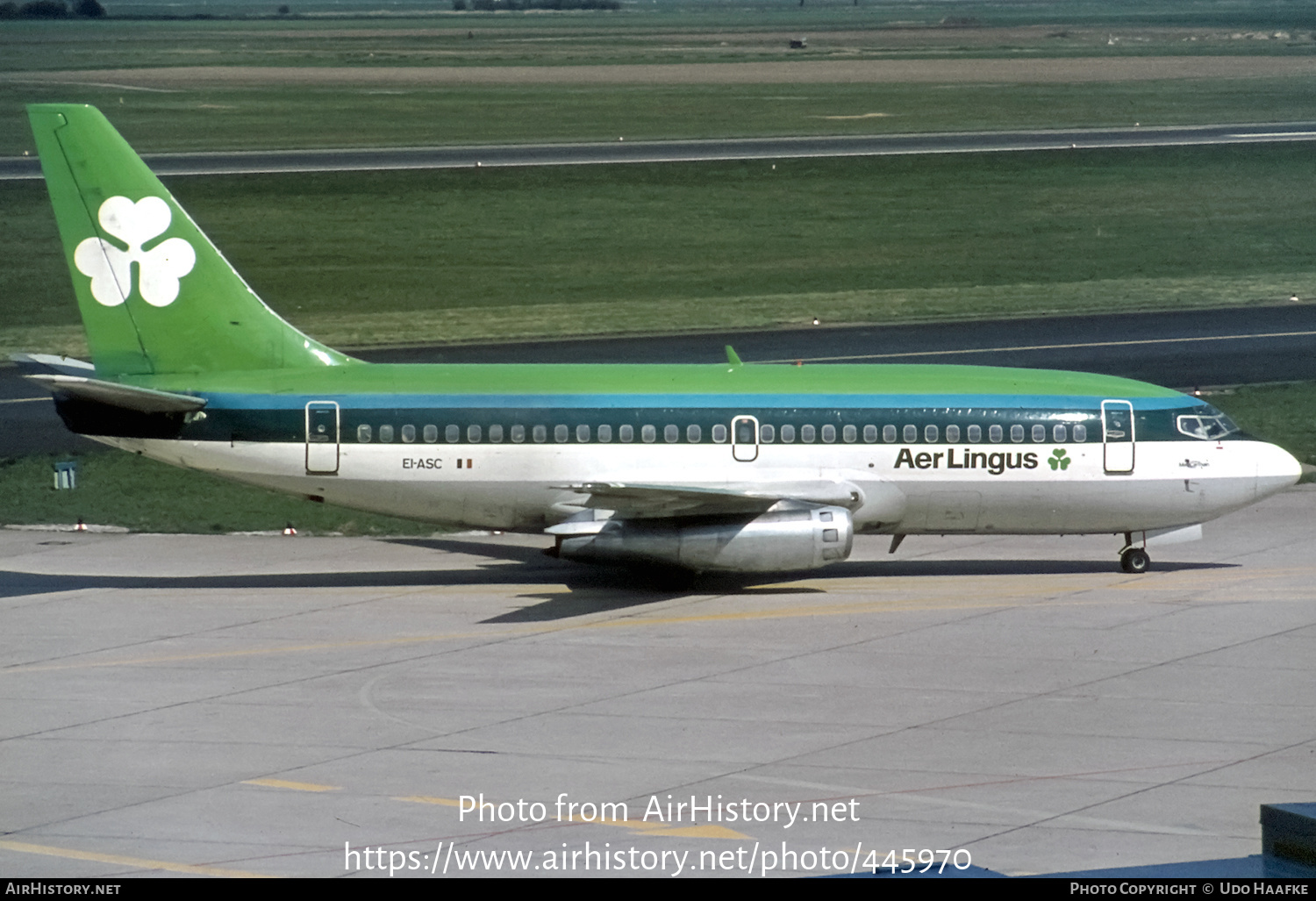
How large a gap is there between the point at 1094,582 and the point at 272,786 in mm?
17173

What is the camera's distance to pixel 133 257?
3219cm

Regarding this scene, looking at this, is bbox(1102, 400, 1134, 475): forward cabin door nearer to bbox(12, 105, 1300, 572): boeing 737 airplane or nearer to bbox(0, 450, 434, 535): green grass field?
bbox(12, 105, 1300, 572): boeing 737 airplane

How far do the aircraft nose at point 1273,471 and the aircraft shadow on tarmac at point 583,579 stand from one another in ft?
6.24

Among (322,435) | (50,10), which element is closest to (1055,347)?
(322,435)

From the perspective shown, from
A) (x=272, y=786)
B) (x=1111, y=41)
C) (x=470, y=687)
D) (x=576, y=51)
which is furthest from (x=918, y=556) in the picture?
(x=1111, y=41)

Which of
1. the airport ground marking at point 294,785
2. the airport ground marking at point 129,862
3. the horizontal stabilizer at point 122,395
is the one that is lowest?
the airport ground marking at point 129,862

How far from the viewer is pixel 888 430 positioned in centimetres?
3238

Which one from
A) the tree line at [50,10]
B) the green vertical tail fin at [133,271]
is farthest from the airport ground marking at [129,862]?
the tree line at [50,10]

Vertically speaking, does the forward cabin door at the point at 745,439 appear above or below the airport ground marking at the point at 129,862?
above

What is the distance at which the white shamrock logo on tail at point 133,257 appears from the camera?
105 feet

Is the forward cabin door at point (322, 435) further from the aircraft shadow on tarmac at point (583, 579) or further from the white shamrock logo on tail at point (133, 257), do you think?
the white shamrock logo on tail at point (133, 257)

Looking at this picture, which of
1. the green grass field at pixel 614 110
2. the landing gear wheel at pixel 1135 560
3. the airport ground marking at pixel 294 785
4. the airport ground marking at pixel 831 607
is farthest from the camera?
the green grass field at pixel 614 110

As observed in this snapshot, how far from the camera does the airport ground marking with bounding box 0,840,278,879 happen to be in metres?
17.9
